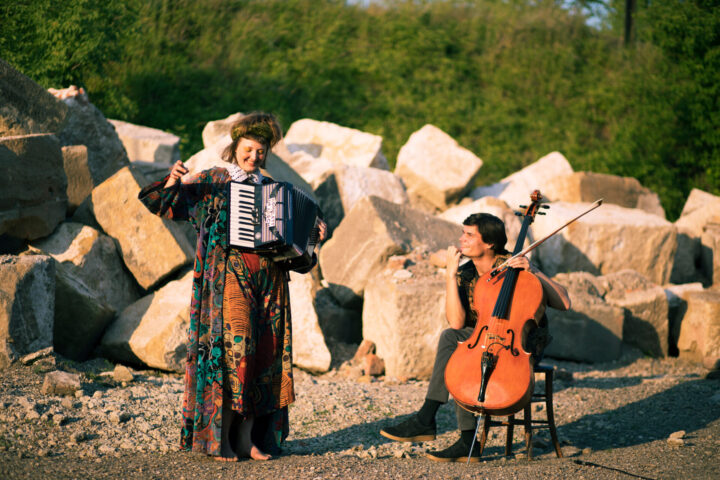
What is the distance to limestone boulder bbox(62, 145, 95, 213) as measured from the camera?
634 cm

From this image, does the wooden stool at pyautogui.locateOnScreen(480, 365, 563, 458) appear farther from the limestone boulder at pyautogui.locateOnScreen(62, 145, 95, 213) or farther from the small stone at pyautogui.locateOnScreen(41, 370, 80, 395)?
the limestone boulder at pyautogui.locateOnScreen(62, 145, 95, 213)

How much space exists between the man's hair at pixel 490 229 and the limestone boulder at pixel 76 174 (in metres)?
3.89

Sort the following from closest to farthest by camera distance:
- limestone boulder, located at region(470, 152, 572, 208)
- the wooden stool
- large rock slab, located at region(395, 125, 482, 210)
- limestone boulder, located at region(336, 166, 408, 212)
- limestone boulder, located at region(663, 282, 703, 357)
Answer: the wooden stool, limestone boulder, located at region(663, 282, 703, 357), limestone boulder, located at region(336, 166, 408, 212), large rock slab, located at region(395, 125, 482, 210), limestone boulder, located at region(470, 152, 572, 208)

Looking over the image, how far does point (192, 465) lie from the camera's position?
134 inches

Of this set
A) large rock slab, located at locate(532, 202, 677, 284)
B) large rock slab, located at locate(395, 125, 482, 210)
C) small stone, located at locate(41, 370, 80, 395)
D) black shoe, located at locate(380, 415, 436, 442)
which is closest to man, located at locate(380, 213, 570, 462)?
black shoe, located at locate(380, 415, 436, 442)

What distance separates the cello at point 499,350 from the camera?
345 cm

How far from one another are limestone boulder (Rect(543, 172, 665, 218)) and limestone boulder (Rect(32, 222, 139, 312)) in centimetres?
607

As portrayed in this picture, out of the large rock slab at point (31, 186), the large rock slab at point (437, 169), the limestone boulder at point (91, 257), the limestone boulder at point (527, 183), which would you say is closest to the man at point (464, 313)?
the limestone boulder at point (91, 257)

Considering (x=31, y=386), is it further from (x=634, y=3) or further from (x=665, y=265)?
(x=634, y=3)

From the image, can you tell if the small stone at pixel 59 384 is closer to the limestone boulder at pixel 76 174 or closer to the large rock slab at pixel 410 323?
the limestone boulder at pixel 76 174

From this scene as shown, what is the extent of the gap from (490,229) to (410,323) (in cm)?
198

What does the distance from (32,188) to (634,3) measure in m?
14.9

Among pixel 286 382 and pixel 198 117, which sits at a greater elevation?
pixel 198 117

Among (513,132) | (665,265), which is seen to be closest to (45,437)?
(665,265)
